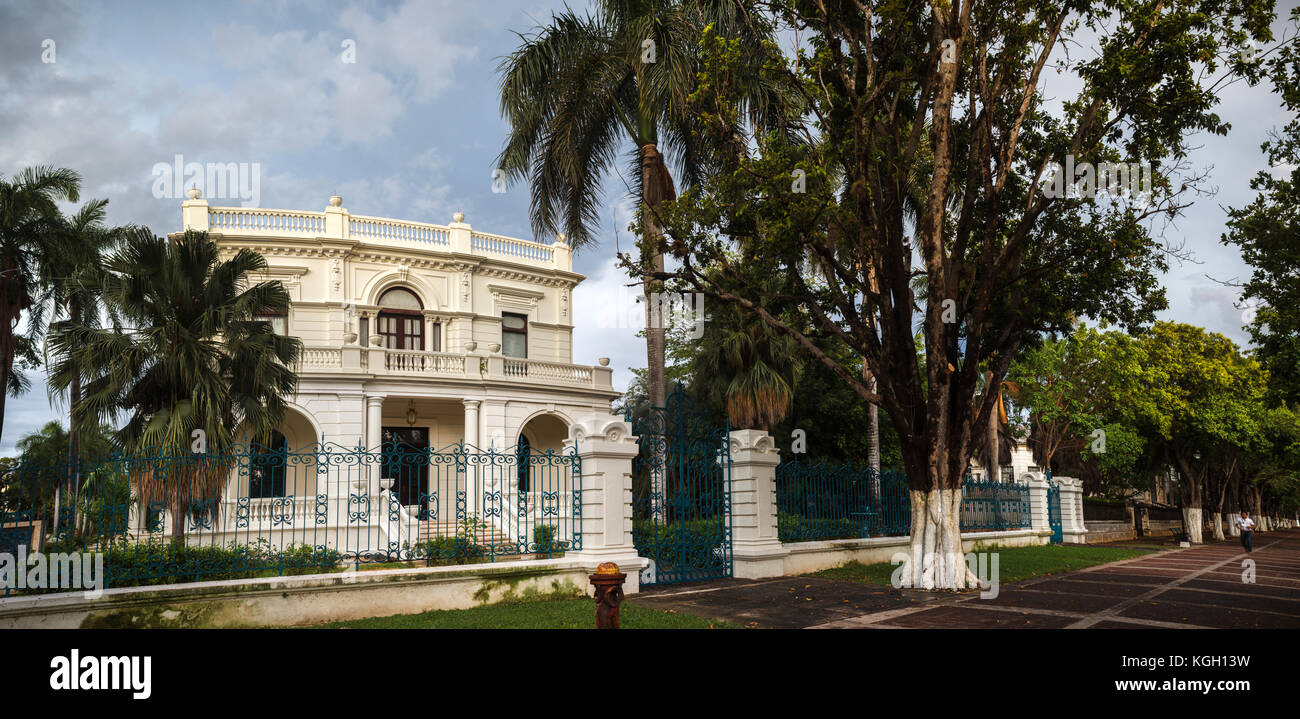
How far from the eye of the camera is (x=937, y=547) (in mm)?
12633

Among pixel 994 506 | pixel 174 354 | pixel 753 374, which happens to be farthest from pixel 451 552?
pixel 994 506

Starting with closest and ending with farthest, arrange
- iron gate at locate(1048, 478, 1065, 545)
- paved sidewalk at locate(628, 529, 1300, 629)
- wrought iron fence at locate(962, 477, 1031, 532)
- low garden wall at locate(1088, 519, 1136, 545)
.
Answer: paved sidewalk at locate(628, 529, 1300, 629), wrought iron fence at locate(962, 477, 1031, 532), iron gate at locate(1048, 478, 1065, 545), low garden wall at locate(1088, 519, 1136, 545)

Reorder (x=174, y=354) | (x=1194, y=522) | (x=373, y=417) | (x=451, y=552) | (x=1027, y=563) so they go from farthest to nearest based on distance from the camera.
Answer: (x=1194, y=522) → (x=373, y=417) → (x=1027, y=563) → (x=174, y=354) → (x=451, y=552)

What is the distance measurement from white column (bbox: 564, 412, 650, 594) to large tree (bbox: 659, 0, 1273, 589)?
303 cm

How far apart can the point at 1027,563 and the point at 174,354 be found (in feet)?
54.6

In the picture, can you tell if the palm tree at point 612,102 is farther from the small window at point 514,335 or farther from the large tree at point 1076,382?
the large tree at point 1076,382

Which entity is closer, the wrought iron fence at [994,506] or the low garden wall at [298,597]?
the low garden wall at [298,597]

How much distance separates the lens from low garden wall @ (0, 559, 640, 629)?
8.12 meters

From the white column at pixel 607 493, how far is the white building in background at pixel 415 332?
9.99 m

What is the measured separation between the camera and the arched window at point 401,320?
26.1 meters

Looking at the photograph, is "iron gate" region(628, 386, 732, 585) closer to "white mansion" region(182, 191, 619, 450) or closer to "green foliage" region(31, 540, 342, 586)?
"green foliage" region(31, 540, 342, 586)

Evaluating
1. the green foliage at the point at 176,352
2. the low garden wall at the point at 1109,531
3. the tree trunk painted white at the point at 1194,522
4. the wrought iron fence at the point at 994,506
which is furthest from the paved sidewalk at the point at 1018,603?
the tree trunk painted white at the point at 1194,522

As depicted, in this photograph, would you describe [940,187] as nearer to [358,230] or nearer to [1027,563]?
[1027,563]

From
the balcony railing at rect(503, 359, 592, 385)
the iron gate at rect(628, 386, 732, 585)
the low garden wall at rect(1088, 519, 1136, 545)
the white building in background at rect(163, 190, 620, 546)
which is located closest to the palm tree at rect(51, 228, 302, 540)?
the iron gate at rect(628, 386, 732, 585)
